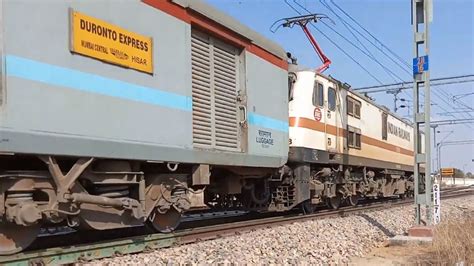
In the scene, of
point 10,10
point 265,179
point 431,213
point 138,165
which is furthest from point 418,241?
point 10,10

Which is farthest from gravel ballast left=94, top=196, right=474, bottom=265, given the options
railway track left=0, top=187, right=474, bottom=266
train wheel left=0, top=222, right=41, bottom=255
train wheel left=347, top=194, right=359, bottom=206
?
train wheel left=347, top=194, right=359, bottom=206

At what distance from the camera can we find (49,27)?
5348mm

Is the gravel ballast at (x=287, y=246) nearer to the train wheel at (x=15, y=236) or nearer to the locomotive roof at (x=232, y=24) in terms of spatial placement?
the train wheel at (x=15, y=236)

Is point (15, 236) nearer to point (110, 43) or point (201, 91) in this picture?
point (110, 43)

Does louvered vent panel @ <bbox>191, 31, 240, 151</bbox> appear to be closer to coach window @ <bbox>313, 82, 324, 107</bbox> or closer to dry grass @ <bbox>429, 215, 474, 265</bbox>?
dry grass @ <bbox>429, 215, 474, 265</bbox>

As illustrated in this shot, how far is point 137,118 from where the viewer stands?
251 inches

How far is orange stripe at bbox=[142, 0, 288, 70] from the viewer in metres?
7.07

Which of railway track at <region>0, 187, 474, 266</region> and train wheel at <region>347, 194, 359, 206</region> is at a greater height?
railway track at <region>0, 187, 474, 266</region>

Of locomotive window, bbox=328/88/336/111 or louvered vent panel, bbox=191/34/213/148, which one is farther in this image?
locomotive window, bbox=328/88/336/111

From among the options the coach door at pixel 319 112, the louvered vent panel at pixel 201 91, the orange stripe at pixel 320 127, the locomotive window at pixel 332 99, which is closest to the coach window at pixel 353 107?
the orange stripe at pixel 320 127

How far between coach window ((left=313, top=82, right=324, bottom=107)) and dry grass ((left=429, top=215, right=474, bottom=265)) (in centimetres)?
441

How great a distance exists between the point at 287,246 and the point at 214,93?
2.63 meters

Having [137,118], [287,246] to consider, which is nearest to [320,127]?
[287,246]

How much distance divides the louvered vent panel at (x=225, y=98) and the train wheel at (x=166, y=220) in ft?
4.19
